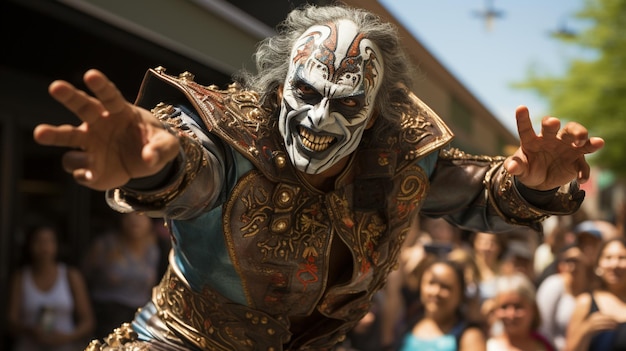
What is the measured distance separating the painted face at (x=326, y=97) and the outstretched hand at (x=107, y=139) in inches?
21.7

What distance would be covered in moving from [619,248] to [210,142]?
10.1ft

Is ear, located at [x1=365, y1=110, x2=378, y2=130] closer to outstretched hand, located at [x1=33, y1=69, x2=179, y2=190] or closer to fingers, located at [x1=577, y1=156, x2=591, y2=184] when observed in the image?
fingers, located at [x1=577, y1=156, x2=591, y2=184]

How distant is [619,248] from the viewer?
4777 millimetres

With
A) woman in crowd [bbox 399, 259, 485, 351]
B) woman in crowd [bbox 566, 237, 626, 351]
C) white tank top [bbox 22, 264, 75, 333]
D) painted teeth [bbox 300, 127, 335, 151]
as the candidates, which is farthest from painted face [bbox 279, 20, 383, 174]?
white tank top [bbox 22, 264, 75, 333]

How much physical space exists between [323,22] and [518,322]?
7.78 feet

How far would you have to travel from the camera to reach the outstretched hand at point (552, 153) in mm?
2406

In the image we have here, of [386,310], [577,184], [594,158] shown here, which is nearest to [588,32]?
[594,158]

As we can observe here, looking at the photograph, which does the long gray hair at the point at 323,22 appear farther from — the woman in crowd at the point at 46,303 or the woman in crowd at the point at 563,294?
the woman in crowd at the point at 46,303

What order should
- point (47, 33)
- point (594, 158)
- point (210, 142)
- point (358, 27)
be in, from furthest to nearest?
point (594, 158) < point (47, 33) < point (358, 27) < point (210, 142)

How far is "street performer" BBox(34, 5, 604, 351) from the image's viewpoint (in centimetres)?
246

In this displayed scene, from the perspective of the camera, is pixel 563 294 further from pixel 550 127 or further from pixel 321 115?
pixel 321 115

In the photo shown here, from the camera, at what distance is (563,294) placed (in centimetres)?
529

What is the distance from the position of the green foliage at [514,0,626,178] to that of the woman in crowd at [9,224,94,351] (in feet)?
65.9

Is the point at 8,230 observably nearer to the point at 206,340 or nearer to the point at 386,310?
the point at 386,310
